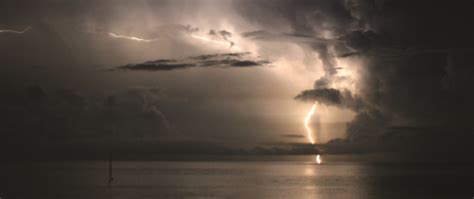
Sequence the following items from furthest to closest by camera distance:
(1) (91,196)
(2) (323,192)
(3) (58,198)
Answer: (2) (323,192)
(1) (91,196)
(3) (58,198)

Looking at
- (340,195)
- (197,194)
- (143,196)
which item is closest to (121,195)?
(143,196)

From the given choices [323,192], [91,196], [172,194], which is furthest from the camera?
[323,192]

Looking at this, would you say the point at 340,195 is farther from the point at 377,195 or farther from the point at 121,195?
the point at 121,195

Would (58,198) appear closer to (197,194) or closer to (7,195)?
(7,195)

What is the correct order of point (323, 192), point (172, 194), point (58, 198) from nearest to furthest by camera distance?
point (58, 198), point (172, 194), point (323, 192)

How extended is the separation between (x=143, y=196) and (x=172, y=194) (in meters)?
5.65

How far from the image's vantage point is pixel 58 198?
78.7 m

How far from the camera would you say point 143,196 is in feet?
283

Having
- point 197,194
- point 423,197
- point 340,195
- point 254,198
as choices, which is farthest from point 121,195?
point 423,197

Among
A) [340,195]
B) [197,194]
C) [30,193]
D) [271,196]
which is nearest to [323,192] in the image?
[340,195]

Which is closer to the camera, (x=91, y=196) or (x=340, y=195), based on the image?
(x=91, y=196)

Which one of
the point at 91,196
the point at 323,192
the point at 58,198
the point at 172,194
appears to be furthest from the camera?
the point at 323,192

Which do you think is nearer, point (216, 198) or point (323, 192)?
point (216, 198)

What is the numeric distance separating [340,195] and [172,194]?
25761 mm
